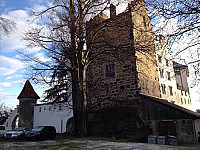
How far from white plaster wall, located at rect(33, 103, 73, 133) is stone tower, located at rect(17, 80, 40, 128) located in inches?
26.7

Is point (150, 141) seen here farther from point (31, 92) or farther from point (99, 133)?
point (31, 92)

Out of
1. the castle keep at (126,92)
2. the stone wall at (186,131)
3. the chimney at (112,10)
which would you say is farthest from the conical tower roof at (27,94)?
the stone wall at (186,131)

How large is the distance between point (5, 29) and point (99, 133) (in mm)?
10145

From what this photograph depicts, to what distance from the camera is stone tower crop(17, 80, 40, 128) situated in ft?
90.1

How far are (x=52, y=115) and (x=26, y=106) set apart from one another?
4.32 meters

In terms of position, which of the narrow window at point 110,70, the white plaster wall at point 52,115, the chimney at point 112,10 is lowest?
the white plaster wall at point 52,115

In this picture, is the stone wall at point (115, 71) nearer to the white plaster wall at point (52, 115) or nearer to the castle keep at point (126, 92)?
the castle keep at point (126, 92)

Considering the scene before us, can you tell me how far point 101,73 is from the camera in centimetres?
1841

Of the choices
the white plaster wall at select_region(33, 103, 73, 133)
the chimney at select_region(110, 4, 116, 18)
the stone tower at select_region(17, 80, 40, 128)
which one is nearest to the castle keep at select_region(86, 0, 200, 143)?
the chimney at select_region(110, 4, 116, 18)

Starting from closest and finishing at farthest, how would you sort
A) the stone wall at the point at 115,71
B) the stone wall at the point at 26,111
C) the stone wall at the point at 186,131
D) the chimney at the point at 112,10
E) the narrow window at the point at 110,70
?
the chimney at the point at 112,10, the stone wall at the point at 186,131, the stone wall at the point at 115,71, the narrow window at the point at 110,70, the stone wall at the point at 26,111

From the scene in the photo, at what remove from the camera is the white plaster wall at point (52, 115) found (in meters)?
24.9

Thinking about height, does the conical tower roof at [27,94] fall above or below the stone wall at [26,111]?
above

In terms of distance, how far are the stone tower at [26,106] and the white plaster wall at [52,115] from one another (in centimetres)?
68

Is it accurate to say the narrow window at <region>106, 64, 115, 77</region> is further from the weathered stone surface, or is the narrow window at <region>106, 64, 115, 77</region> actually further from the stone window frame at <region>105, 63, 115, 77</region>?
the weathered stone surface
